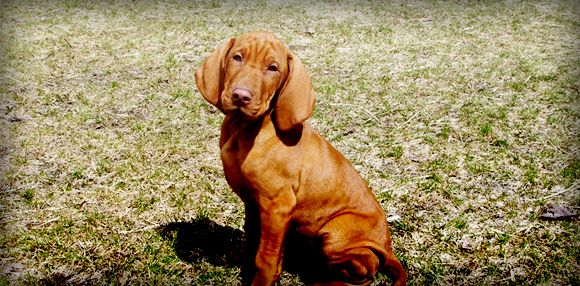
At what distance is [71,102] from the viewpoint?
21.2ft

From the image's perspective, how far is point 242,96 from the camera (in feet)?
8.90

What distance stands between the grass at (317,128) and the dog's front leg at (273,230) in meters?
0.69

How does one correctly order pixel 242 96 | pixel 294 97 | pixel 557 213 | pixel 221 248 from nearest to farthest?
pixel 242 96 < pixel 294 97 < pixel 221 248 < pixel 557 213

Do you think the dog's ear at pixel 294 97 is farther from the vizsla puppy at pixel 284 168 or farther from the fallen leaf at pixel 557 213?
the fallen leaf at pixel 557 213

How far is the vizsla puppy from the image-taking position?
112 inches

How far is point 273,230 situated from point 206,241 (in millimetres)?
1196

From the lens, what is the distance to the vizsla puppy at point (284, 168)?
2850mm

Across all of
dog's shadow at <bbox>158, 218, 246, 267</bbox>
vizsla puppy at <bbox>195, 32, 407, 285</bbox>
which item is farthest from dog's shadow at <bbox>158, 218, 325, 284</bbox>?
vizsla puppy at <bbox>195, 32, 407, 285</bbox>

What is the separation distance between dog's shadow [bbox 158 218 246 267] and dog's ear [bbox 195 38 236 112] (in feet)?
4.69

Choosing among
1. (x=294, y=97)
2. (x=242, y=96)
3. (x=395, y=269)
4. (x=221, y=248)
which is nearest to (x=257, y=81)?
(x=242, y=96)

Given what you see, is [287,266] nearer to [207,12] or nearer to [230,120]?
[230,120]

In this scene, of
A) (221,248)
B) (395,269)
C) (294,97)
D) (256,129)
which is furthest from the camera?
(221,248)

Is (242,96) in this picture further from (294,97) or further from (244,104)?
A: (294,97)

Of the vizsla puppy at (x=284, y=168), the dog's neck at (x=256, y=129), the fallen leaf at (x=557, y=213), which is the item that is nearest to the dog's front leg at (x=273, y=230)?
the vizsla puppy at (x=284, y=168)
